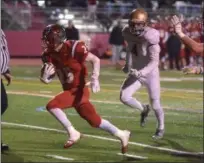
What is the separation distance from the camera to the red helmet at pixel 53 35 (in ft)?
21.8

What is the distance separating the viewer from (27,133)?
36.5ft

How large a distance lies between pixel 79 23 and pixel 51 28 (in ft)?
55.7

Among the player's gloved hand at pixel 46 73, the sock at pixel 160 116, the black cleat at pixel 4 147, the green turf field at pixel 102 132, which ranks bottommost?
the green turf field at pixel 102 132

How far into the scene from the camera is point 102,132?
37.2 ft

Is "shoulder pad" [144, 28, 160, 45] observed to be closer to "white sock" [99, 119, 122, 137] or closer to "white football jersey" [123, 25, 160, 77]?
"white football jersey" [123, 25, 160, 77]

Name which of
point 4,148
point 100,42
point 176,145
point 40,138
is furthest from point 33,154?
point 100,42

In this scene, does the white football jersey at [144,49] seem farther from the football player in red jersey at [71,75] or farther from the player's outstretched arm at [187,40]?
the player's outstretched arm at [187,40]

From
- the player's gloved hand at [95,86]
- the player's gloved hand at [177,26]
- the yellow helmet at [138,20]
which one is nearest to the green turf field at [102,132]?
the player's gloved hand at [95,86]

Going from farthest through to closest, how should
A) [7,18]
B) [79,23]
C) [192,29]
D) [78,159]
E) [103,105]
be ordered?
1. [7,18]
2. [79,23]
3. [192,29]
4. [103,105]
5. [78,159]

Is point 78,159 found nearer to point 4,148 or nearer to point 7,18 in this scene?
point 4,148

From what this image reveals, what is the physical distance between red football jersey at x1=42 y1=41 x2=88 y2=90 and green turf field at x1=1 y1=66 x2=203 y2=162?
6.28 ft

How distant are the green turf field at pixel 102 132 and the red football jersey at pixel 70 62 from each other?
6.28 feet

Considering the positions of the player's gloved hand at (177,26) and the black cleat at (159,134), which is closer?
the player's gloved hand at (177,26)

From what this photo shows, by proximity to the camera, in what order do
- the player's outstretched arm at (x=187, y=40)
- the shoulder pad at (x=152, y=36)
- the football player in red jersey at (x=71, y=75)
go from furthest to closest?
1. the shoulder pad at (x=152, y=36)
2. the football player in red jersey at (x=71, y=75)
3. the player's outstretched arm at (x=187, y=40)
